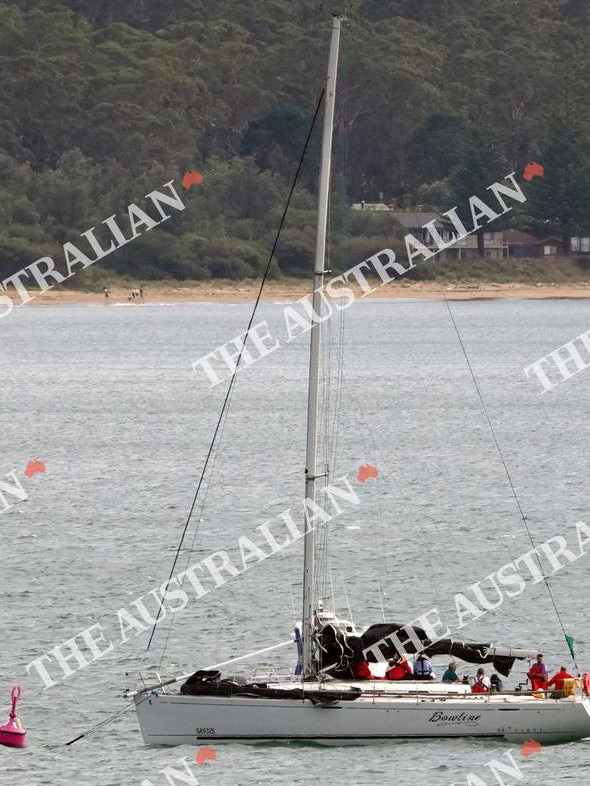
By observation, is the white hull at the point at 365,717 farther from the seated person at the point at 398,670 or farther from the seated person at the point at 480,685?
the seated person at the point at 398,670

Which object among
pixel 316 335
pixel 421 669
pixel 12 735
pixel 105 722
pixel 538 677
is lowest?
pixel 105 722

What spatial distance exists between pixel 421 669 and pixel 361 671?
1249mm

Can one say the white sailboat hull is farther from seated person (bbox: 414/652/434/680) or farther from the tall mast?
seated person (bbox: 414/652/434/680)

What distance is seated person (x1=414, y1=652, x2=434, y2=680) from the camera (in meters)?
35.7

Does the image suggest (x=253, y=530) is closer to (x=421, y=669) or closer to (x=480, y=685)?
(x=421, y=669)

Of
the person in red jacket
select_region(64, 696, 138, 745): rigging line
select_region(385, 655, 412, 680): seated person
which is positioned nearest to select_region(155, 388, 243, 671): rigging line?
select_region(64, 696, 138, 745): rigging line

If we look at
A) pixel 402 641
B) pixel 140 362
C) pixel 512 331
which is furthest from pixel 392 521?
pixel 512 331

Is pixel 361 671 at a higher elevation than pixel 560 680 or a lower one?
higher

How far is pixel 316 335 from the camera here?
116ft

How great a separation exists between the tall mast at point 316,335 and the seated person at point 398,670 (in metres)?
1.61

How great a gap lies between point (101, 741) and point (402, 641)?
6.35 m

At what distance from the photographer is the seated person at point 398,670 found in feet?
116

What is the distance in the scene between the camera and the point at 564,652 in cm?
4216

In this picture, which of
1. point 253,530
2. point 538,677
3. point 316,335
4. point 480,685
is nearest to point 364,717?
point 480,685
